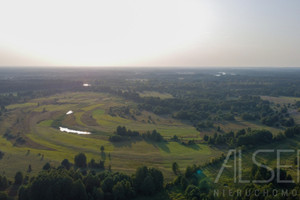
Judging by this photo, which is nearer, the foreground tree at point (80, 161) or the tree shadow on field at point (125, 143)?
the foreground tree at point (80, 161)

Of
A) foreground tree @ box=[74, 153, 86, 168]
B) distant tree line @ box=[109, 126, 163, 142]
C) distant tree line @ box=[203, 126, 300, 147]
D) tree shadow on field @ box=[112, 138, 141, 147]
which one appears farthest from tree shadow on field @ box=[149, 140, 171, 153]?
foreground tree @ box=[74, 153, 86, 168]

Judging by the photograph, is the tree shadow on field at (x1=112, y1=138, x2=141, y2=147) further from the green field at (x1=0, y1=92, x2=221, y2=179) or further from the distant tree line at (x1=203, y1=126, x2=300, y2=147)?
the distant tree line at (x1=203, y1=126, x2=300, y2=147)

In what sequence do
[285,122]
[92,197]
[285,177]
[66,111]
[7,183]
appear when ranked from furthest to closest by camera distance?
1. [66,111]
2. [285,122]
3. [7,183]
4. [285,177]
5. [92,197]

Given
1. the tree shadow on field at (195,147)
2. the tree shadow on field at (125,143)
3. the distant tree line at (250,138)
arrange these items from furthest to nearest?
the tree shadow on field at (125,143), the tree shadow on field at (195,147), the distant tree line at (250,138)

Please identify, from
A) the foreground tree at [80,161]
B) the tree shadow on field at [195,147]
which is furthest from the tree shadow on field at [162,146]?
the foreground tree at [80,161]

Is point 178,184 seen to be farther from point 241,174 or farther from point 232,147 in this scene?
point 232,147

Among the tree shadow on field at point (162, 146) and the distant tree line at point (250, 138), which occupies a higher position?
the distant tree line at point (250, 138)

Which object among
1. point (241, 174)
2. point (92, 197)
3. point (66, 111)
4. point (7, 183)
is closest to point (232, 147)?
point (241, 174)

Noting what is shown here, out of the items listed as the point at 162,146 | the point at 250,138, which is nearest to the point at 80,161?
the point at 162,146

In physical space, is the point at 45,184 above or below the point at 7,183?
above

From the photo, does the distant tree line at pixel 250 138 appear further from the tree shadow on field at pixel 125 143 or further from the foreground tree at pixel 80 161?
the foreground tree at pixel 80 161

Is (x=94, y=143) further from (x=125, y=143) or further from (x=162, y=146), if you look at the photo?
(x=162, y=146)
